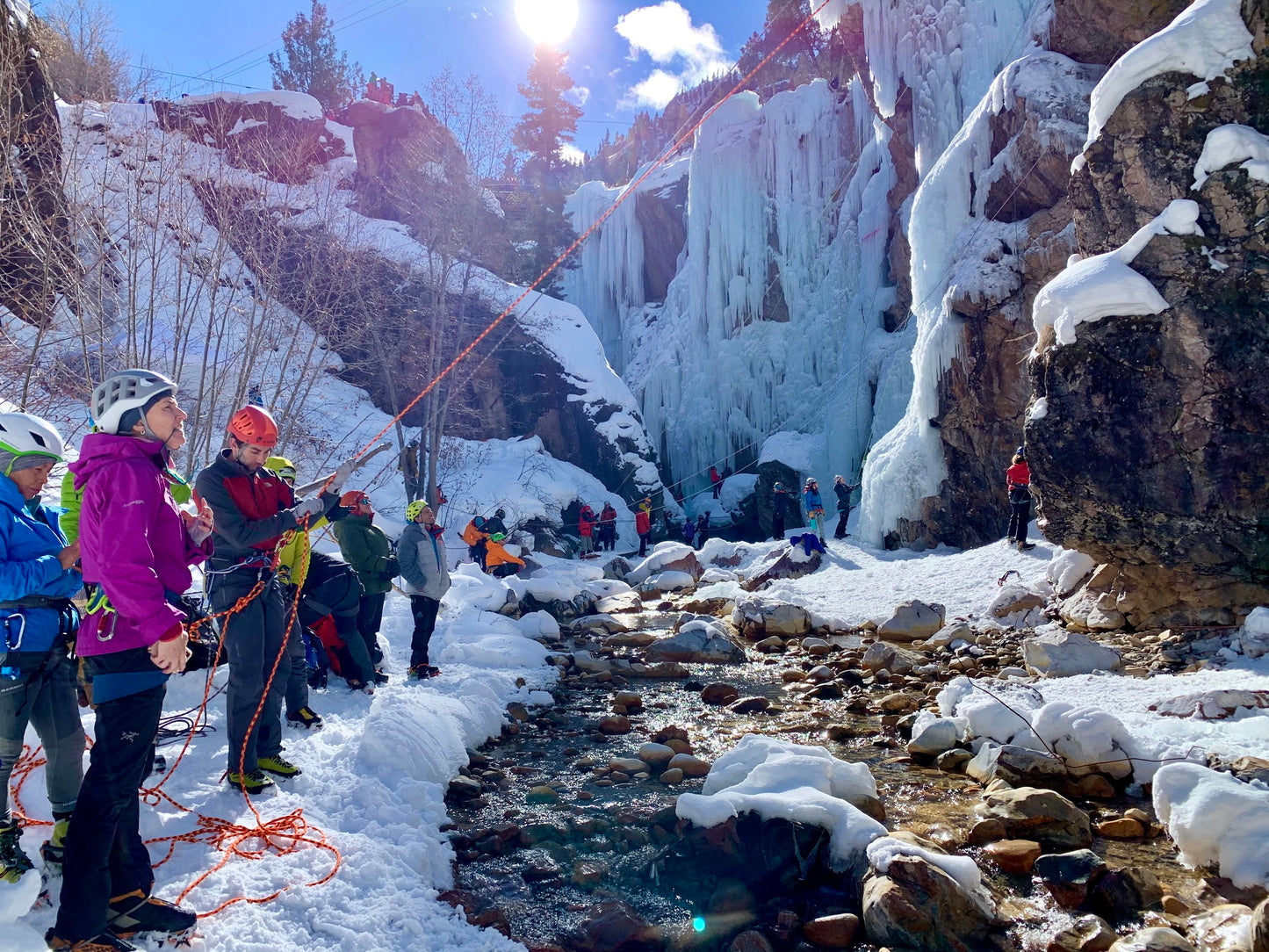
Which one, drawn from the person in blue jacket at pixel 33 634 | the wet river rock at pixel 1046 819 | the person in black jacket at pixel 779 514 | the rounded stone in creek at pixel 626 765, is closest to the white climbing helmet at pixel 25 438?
the person in blue jacket at pixel 33 634

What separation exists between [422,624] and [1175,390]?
6.37 metres

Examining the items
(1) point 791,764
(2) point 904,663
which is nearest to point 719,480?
(2) point 904,663

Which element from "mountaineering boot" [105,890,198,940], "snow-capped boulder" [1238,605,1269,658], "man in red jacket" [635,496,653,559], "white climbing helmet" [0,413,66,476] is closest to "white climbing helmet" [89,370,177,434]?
"white climbing helmet" [0,413,66,476]

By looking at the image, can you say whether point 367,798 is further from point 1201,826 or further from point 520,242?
point 520,242

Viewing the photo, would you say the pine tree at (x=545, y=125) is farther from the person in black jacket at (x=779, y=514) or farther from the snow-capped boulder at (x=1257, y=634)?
the snow-capped boulder at (x=1257, y=634)

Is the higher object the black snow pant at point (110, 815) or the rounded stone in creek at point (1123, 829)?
the black snow pant at point (110, 815)

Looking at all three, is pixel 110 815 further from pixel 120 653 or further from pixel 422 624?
pixel 422 624

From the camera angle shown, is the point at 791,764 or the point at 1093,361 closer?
the point at 791,764

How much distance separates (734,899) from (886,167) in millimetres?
19159

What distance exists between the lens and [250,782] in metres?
3.45

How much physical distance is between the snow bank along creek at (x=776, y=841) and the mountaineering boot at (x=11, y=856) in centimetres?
146

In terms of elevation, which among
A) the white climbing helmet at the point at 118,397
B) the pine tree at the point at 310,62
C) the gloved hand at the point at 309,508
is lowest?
the gloved hand at the point at 309,508

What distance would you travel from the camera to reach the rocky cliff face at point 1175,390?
606 cm

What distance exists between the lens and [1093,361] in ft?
22.0
